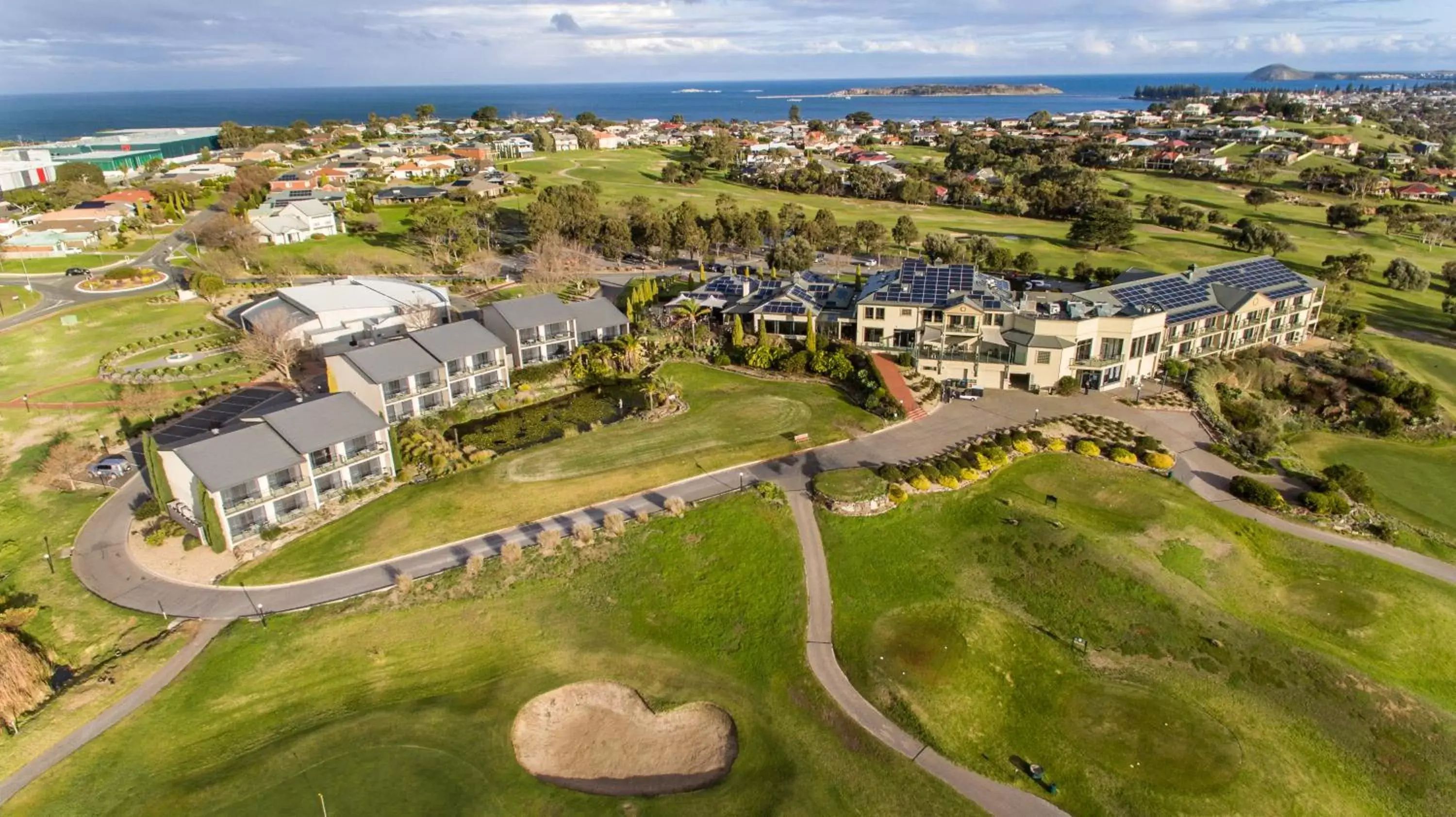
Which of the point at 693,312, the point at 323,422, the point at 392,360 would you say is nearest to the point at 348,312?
the point at 392,360

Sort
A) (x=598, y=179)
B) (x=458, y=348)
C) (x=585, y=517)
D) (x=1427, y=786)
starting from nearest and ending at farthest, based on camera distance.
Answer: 1. (x=1427, y=786)
2. (x=585, y=517)
3. (x=458, y=348)
4. (x=598, y=179)

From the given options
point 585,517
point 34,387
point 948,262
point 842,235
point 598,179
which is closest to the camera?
point 585,517

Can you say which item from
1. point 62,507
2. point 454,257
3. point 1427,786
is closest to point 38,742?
point 62,507

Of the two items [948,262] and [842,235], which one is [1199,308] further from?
[842,235]

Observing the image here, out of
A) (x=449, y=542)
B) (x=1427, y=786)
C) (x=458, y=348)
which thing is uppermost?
(x=458, y=348)

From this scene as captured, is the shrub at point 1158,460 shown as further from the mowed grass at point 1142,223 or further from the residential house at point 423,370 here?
the mowed grass at point 1142,223

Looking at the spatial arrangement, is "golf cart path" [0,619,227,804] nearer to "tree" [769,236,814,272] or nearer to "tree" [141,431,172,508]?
"tree" [141,431,172,508]

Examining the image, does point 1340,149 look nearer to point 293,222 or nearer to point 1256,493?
point 1256,493
